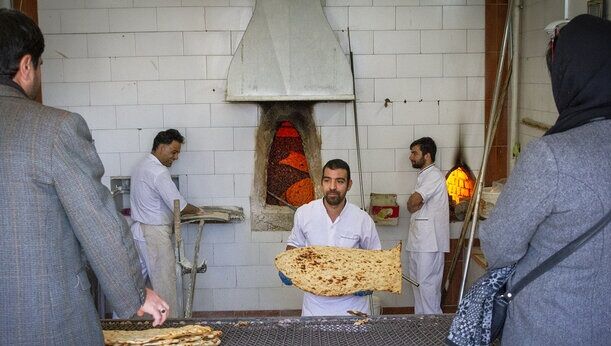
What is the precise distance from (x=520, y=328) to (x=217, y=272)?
4.10m

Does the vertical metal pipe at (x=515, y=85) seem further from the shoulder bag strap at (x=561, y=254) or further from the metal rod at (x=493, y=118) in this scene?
the shoulder bag strap at (x=561, y=254)

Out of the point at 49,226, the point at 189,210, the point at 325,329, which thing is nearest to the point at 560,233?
the point at 325,329

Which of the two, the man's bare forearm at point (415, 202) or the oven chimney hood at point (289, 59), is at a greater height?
the oven chimney hood at point (289, 59)


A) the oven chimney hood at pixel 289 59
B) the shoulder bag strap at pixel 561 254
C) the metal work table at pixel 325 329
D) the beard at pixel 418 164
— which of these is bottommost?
the metal work table at pixel 325 329

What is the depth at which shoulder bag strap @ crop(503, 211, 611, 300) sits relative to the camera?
82.1 inches

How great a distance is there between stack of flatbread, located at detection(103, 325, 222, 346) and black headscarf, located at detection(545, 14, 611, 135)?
5.53 ft

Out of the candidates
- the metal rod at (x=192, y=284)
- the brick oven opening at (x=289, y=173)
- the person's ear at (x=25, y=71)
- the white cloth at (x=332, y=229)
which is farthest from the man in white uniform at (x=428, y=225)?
the person's ear at (x=25, y=71)

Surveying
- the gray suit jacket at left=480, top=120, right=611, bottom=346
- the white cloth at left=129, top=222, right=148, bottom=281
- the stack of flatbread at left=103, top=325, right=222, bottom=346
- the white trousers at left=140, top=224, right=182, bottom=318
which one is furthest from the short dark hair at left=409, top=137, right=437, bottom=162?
the gray suit jacket at left=480, top=120, right=611, bottom=346

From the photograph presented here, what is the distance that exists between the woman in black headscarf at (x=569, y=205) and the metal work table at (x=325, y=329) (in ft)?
2.85

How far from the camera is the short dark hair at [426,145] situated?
18.9 ft

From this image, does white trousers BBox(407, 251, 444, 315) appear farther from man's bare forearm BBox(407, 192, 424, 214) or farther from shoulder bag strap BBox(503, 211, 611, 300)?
shoulder bag strap BBox(503, 211, 611, 300)

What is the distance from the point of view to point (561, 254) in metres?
2.14

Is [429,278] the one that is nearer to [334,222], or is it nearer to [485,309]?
[334,222]

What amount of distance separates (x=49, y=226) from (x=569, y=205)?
5.19 ft
